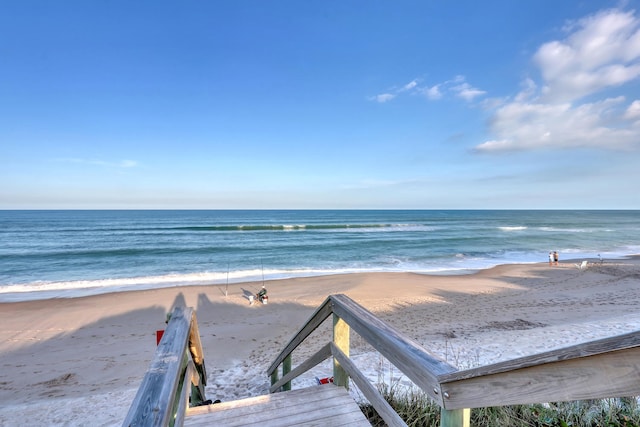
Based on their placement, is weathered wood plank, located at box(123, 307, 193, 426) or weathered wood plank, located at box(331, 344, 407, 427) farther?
weathered wood plank, located at box(331, 344, 407, 427)

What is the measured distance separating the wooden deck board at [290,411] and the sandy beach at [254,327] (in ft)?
8.80

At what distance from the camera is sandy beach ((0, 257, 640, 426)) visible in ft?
17.6

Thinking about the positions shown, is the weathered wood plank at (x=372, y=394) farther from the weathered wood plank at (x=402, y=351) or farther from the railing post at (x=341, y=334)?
the weathered wood plank at (x=402, y=351)

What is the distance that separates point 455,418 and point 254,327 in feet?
26.2

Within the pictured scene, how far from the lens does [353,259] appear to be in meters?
20.2

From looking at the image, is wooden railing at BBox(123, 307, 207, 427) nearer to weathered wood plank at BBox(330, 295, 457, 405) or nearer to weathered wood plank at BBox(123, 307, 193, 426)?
weathered wood plank at BBox(123, 307, 193, 426)

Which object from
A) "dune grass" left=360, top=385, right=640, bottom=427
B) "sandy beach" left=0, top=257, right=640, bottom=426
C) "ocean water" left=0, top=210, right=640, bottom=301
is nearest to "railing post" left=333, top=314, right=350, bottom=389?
"dune grass" left=360, top=385, right=640, bottom=427

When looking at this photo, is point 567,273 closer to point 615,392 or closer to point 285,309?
point 285,309

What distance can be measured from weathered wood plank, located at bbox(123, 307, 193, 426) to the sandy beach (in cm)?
347

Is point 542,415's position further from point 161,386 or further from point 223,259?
point 223,259

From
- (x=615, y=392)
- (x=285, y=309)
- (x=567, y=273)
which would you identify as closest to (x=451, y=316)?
(x=285, y=309)

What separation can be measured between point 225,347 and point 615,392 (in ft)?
25.0

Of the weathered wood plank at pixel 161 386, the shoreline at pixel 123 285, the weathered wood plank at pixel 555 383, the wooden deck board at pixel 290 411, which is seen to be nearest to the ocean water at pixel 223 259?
the shoreline at pixel 123 285

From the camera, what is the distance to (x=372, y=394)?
6.37ft
